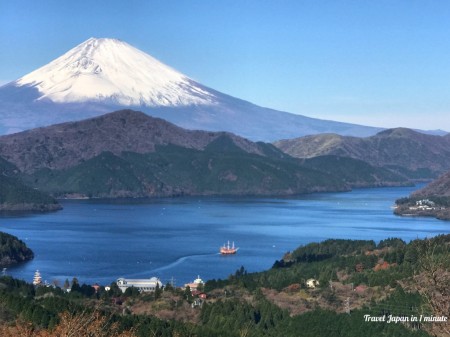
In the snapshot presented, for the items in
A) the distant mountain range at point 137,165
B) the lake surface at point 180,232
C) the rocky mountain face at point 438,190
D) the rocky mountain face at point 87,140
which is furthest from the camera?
the rocky mountain face at point 87,140

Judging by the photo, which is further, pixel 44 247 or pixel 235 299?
pixel 44 247

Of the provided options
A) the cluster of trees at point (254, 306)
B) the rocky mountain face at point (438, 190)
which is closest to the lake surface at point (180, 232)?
the rocky mountain face at point (438, 190)

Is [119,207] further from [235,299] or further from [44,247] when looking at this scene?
[235,299]

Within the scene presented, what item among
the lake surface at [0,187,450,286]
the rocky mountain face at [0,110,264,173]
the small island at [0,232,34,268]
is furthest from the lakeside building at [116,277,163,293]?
the rocky mountain face at [0,110,264,173]

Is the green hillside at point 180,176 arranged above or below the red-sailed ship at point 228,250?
above

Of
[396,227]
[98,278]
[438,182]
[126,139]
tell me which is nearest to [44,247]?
[98,278]

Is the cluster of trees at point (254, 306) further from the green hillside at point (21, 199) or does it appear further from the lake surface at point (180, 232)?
the green hillside at point (21, 199)
